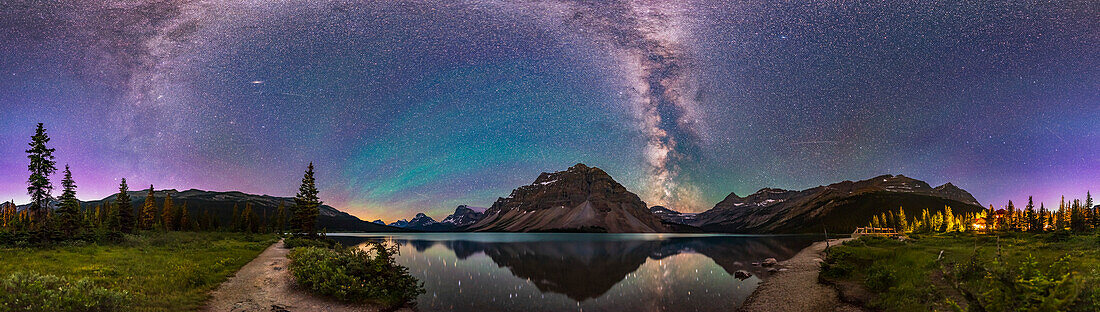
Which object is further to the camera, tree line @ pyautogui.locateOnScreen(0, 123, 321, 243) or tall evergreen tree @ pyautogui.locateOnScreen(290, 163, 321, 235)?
tall evergreen tree @ pyautogui.locateOnScreen(290, 163, 321, 235)

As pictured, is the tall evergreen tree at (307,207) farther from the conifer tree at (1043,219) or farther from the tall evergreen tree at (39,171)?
the conifer tree at (1043,219)

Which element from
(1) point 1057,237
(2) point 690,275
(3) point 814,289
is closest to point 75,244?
(2) point 690,275

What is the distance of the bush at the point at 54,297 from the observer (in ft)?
45.2

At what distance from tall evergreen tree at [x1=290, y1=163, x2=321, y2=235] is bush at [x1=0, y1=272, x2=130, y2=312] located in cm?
6648

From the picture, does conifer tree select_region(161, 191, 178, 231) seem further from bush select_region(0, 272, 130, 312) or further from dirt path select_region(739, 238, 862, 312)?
dirt path select_region(739, 238, 862, 312)

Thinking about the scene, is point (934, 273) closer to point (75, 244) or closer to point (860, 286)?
point (860, 286)

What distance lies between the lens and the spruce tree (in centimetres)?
4875

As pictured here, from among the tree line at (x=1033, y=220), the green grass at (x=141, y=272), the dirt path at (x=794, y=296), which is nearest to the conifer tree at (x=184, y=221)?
the green grass at (x=141, y=272)

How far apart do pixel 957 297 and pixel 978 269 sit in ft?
14.7

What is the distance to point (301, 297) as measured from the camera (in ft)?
74.0

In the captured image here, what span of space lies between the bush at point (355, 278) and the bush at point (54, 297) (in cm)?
807

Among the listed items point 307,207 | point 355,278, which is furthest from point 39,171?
point 355,278

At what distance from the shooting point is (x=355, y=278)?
2300cm

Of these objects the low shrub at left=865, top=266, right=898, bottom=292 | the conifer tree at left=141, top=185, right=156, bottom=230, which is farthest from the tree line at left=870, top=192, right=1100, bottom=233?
the conifer tree at left=141, top=185, right=156, bottom=230
